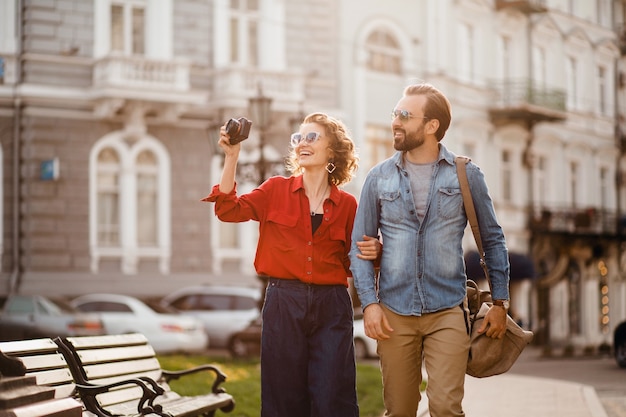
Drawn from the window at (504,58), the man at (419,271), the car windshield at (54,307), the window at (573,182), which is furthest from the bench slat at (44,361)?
the window at (573,182)

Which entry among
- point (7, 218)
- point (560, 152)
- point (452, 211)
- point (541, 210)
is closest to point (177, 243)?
point (7, 218)

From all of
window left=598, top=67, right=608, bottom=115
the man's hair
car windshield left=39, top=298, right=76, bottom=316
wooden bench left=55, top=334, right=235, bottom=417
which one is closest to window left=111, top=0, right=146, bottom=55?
car windshield left=39, top=298, right=76, bottom=316

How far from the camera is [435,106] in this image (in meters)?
6.61

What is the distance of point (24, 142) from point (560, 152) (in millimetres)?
22756

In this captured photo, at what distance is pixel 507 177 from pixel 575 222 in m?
4.08

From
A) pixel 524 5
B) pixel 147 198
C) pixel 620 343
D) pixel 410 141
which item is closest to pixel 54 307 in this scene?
pixel 147 198

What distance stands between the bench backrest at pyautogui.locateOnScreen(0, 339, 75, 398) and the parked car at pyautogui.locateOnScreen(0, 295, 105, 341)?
16.0 meters

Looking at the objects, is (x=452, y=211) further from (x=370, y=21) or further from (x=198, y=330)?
(x=370, y=21)

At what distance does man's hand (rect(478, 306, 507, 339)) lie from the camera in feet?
20.9

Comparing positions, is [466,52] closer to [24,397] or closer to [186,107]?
[186,107]

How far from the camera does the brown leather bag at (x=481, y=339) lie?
6379 mm

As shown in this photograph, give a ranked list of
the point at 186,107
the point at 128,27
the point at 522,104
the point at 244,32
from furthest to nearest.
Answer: the point at 522,104
the point at 244,32
the point at 186,107
the point at 128,27

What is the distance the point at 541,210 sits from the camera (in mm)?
41500

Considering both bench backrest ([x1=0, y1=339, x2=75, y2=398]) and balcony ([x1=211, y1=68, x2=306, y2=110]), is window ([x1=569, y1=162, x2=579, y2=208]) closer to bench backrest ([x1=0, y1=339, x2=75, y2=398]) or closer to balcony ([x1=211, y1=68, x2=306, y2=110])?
balcony ([x1=211, y1=68, x2=306, y2=110])
